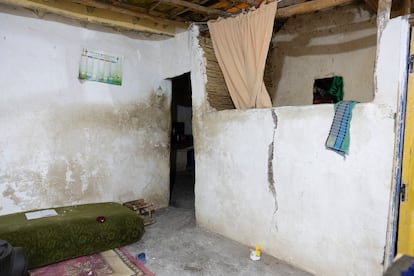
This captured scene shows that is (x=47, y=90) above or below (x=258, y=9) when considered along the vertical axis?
below

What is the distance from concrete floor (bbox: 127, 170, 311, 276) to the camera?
2.25 metres

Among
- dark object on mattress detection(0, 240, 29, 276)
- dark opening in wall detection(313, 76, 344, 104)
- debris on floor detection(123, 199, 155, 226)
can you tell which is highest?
dark opening in wall detection(313, 76, 344, 104)

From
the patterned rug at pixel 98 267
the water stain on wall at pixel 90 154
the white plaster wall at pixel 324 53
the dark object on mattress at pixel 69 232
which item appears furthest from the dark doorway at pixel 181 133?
the patterned rug at pixel 98 267

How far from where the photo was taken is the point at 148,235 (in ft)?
9.62

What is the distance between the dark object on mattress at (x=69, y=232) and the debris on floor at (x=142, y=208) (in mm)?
461

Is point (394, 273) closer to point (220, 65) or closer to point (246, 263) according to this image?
point (246, 263)

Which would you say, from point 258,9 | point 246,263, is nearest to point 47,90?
point 258,9

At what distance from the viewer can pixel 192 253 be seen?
2.54 m

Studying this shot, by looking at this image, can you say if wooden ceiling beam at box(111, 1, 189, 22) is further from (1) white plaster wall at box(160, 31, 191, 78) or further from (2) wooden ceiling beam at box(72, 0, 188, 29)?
(1) white plaster wall at box(160, 31, 191, 78)

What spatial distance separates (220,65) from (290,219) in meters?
1.64

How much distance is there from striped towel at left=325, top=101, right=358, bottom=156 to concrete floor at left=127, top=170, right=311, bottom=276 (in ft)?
3.45

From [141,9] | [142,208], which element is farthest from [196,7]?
[142,208]

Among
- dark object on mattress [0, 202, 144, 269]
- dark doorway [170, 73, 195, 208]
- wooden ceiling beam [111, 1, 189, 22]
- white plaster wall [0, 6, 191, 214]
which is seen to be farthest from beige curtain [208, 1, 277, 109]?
dark doorway [170, 73, 195, 208]

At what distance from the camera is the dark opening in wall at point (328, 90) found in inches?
131
